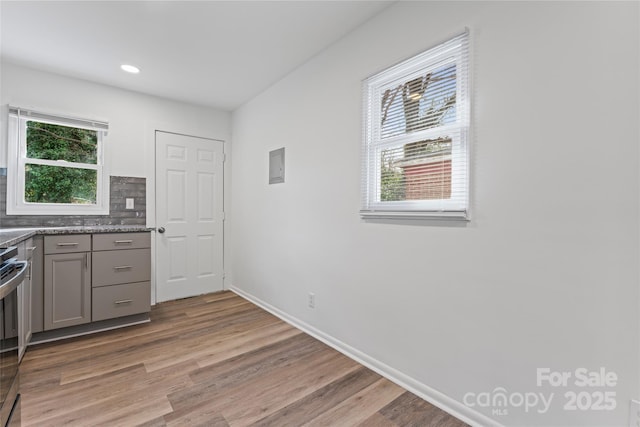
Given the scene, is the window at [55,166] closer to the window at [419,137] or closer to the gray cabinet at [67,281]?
the gray cabinet at [67,281]

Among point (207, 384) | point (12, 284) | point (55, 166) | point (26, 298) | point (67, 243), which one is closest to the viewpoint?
point (12, 284)

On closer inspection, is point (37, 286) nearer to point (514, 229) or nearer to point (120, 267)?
point (120, 267)

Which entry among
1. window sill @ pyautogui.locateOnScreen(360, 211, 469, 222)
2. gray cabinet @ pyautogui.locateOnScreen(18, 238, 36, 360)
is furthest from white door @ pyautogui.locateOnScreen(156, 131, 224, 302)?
window sill @ pyautogui.locateOnScreen(360, 211, 469, 222)

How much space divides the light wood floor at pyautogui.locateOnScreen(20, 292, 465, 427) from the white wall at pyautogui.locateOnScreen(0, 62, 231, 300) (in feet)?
5.24

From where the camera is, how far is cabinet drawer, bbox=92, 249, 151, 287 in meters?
2.57

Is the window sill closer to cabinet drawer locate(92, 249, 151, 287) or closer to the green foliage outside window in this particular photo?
cabinet drawer locate(92, 249, 151, 287)

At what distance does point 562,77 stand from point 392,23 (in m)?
1.11

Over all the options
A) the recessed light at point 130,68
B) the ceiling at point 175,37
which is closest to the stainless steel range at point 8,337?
the ceiling at point 175,37

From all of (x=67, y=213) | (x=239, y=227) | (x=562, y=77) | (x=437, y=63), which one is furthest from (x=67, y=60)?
(x=562, y=77)

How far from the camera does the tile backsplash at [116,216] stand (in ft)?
9.15

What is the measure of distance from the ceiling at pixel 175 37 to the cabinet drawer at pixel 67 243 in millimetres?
1578

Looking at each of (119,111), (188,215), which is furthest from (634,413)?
(119,111)

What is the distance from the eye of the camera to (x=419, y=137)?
5.77ft

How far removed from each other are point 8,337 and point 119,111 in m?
2.63
